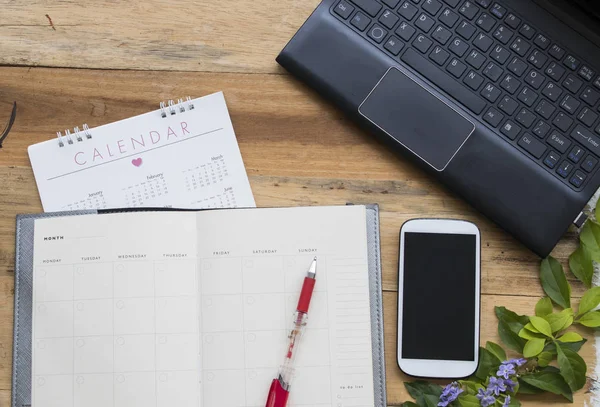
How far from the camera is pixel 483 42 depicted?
2.47 feet

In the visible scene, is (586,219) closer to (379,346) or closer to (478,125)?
(478,125)

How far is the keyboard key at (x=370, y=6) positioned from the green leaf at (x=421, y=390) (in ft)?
1.44

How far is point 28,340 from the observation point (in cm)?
73

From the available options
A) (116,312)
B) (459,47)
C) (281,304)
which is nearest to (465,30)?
(459,47)

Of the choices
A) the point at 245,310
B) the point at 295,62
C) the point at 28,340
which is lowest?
the point at 28,340

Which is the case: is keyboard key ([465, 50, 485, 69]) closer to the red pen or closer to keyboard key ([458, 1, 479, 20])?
keyboard key ([458, 1, 479, 20])

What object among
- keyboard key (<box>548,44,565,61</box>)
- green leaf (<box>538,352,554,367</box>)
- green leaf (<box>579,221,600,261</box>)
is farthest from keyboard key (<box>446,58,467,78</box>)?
green leaf (<box>538,352,554,367</box>)

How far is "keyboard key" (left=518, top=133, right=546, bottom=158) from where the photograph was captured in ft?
2.39

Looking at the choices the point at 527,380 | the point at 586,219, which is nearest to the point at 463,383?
the point at 527,380

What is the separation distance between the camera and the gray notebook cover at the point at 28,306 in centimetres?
73

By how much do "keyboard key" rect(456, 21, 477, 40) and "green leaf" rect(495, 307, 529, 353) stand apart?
33 cm

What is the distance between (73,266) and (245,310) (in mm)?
208

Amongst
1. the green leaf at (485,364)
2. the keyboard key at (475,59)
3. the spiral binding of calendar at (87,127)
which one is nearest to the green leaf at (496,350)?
the green leaf at (485,364)

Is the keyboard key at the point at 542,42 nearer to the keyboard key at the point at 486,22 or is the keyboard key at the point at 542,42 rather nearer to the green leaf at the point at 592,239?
the keyboard key at the point at 486,22
